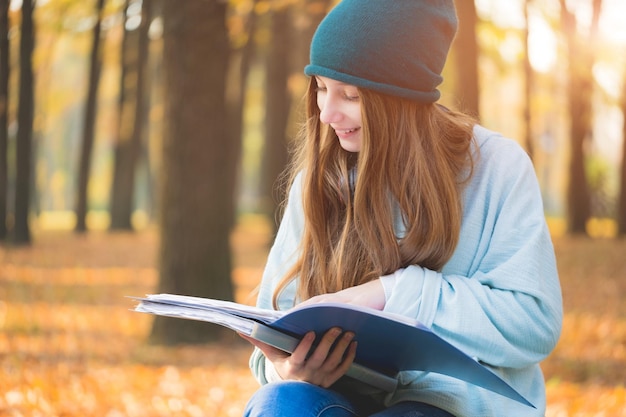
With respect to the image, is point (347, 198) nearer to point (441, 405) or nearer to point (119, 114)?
point (441, 405)

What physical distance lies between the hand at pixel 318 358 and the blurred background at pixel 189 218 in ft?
2.72

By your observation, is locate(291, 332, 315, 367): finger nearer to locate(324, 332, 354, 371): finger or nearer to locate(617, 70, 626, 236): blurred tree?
locate(324, 332, 354, 371): finger

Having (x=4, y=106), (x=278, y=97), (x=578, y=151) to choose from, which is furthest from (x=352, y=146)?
(x=578, y=151)

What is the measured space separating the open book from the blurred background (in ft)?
3.27

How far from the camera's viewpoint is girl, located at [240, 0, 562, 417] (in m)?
2.12

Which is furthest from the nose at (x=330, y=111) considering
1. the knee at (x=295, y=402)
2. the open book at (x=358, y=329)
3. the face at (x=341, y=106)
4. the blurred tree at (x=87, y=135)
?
the blurred tree at (x=87, y=135)

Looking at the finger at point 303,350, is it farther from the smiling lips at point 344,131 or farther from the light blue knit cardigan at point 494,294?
the smiling lips at point 344,131

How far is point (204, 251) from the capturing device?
669 cm

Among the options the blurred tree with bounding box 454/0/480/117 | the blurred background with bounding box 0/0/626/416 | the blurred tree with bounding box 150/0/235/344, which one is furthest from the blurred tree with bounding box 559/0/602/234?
the blurred tree with bounding box 150/0/235/344

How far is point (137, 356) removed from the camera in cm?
641

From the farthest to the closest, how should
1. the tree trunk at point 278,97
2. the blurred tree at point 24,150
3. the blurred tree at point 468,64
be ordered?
the blurred tree at point 24,150
the tree trunk at point 278,97
the blurred tree at point 468,64

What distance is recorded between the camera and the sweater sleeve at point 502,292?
6.90 ft

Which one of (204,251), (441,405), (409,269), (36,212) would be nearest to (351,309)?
(409,269)

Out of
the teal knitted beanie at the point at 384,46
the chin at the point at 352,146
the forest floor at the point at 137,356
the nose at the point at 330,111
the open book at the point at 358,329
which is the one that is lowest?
the forest floor at the point at 137,356
